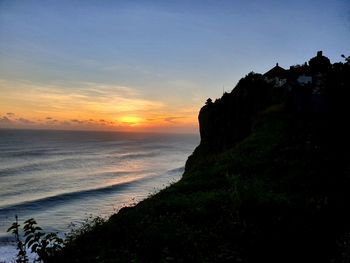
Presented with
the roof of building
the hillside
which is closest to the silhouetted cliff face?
the roof of building

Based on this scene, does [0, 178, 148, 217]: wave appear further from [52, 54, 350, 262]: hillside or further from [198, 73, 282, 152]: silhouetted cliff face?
[52, 54, 350, 262]: hillside

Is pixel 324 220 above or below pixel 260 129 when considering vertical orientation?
below

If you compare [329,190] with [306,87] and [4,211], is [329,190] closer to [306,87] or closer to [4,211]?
[306,87]

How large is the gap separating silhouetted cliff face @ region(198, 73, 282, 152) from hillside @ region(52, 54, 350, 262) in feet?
58.9

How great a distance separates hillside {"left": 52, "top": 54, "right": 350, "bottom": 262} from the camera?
387 inches

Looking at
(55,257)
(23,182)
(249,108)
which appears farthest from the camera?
(23,182)

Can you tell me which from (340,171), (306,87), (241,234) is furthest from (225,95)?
(241,234)

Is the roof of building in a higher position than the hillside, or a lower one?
higher

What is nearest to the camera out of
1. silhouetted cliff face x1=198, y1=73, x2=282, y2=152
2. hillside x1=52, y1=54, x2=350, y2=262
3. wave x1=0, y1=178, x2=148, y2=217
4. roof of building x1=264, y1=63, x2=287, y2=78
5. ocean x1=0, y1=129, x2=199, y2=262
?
hillside x1=52, y1=54, x2=350, y2=262

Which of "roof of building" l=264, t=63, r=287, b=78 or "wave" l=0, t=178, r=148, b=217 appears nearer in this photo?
"roof of building" l=264, t=63, r=287, b=78

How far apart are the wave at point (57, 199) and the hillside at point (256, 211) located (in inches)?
1593

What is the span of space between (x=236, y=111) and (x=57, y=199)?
33634mm

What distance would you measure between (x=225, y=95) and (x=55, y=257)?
4263 centimetres

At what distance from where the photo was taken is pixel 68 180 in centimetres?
8131
